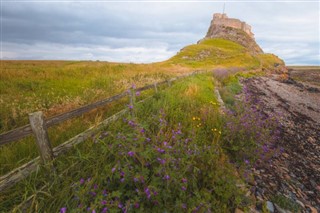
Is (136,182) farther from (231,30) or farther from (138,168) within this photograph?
(231,30)

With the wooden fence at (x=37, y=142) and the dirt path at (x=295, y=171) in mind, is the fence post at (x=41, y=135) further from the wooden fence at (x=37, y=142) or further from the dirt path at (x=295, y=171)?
the dirt path at (x=295, y=171)

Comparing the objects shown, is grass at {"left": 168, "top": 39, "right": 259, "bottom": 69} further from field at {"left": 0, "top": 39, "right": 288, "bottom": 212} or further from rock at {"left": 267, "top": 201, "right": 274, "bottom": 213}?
rock at {"left": 267, "top": 201, "right": 274, "bottom": 213}

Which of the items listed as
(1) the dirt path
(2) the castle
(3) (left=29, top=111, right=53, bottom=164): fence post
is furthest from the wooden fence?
(2) the castle

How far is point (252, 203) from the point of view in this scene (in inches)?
119

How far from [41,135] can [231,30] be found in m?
93.4

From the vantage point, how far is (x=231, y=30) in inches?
3201

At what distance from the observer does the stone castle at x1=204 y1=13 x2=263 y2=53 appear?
77562 mm

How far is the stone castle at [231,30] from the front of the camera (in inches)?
3054

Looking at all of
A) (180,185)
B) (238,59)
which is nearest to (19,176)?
(180,185)

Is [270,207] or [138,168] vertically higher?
[138,168]

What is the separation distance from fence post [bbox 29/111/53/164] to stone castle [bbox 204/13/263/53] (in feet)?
281

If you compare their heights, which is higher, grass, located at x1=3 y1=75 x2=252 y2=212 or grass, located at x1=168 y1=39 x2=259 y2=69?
grass, located at x1=168 y1=39 x2=259 y2=69

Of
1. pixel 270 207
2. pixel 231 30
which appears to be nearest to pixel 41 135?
pixel 270 207

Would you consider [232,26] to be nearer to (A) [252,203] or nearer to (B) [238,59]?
(B) [238,59]
